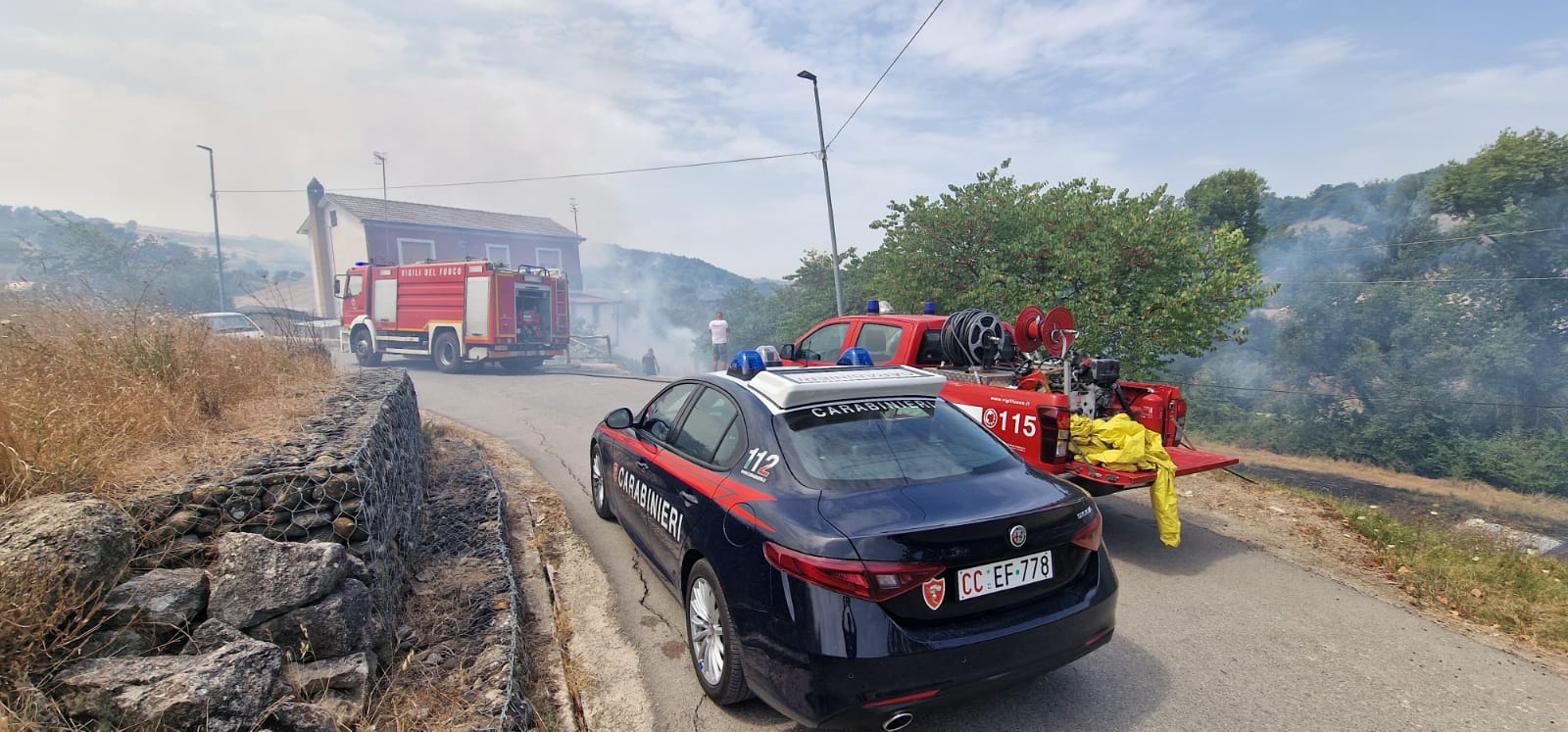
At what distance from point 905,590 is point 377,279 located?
20.3 m

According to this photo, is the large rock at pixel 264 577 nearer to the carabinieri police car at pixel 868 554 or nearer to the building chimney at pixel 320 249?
the carabinieri police car at pixel 868 554

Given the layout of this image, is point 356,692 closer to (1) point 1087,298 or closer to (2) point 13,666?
(2) point 13,666

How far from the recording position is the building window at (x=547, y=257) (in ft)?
140

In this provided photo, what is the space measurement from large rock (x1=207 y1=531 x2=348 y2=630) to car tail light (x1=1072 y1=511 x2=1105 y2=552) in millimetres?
3025

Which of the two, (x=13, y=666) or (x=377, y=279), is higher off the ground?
(x=377, y=279)

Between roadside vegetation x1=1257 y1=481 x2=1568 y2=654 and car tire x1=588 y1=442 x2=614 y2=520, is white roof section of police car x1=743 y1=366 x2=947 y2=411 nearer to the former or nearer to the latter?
car tire x1=588 y1=442 x2=614 y2=520

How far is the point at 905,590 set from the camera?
2359 millimetres

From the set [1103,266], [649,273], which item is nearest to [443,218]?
[649,273]

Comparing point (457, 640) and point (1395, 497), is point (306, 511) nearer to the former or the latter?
point (457, 640)

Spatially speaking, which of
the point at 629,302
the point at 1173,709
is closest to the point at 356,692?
the point at 1173,709

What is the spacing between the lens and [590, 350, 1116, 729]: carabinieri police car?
7.68 ft

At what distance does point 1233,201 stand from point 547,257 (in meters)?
36.8

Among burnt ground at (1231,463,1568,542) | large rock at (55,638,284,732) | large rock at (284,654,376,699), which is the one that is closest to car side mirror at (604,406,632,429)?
large rock at (284,654,376,699)

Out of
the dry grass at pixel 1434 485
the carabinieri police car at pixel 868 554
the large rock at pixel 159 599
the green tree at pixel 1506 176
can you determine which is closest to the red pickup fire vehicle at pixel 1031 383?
the carabinieri police car at pixel 868 554
